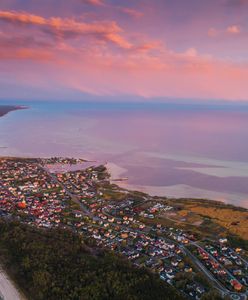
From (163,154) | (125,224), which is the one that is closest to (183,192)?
(125,224)

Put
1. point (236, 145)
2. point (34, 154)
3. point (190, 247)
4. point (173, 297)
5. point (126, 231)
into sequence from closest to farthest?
1. point (173, 297)
2. point (190, 247)
3. point (126, 231)
4. point (34, 154)
5. point (236, 145)

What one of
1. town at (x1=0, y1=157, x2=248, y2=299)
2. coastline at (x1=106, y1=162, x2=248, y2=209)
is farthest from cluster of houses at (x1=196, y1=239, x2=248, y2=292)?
coastline at (x1=106, y1=162, x2=248, y2=209)

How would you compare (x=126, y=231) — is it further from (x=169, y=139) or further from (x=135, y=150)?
(x=169, y=139)

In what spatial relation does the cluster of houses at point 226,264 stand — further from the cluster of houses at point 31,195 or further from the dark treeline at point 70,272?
the cluster of houses at point 31,195

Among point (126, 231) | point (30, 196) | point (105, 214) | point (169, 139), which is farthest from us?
point (169, 139)

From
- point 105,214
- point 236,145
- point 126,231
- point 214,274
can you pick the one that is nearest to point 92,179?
point 105,214

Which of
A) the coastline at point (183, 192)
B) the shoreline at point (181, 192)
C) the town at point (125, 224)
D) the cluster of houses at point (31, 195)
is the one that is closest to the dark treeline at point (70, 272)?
the town at point (125, 224)
